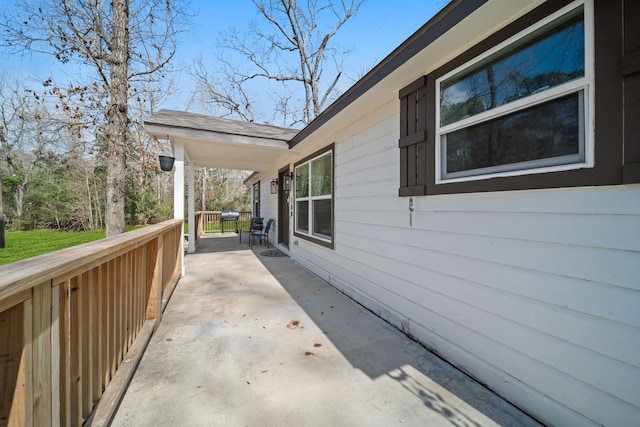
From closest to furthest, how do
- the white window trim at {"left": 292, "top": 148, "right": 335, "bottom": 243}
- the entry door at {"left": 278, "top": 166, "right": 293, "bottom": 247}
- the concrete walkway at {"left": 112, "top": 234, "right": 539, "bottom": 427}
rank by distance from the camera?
the concrete walkway at {"left": 112, "top": 234, "right": 539, "bottom": 427}, the white window trim at {"left": 292, "top": 148, "right": 335, "bottom": 243}, the entry door at {"left": 278, "top": 166, "right": 293, "bottom": 247}

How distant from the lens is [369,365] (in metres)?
2.09

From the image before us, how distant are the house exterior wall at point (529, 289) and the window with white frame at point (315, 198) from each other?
162cm

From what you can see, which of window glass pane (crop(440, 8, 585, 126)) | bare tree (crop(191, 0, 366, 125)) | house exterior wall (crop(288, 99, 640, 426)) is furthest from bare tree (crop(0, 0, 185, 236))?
bare tree (crop(191, 0, 366, 125))

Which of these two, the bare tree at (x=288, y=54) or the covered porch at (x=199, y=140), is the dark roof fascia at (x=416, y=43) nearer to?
the covered porch at (x=199, y=140)

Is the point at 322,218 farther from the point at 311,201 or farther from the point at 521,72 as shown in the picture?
→ the point at 521,72

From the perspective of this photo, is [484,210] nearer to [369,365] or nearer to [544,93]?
[544,93]

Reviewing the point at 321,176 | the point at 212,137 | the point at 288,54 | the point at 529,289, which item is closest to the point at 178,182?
the point at 212,137

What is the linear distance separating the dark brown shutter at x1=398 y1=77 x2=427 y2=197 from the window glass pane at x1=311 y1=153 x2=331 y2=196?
6.21 feet

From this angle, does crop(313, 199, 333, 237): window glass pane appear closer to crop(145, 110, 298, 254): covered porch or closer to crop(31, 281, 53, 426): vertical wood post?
crop(145, 110, 298, 254): covered porch

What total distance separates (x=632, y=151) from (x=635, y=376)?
1.04m

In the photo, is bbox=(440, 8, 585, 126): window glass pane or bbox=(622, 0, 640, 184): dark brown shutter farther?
bbox=(440, 8, 585, 126): window glass pane

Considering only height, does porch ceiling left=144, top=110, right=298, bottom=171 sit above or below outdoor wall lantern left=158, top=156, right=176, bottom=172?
above

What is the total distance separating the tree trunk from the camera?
17.3 feet

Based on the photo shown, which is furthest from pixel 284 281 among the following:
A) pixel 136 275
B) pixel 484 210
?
pixel 484 210
